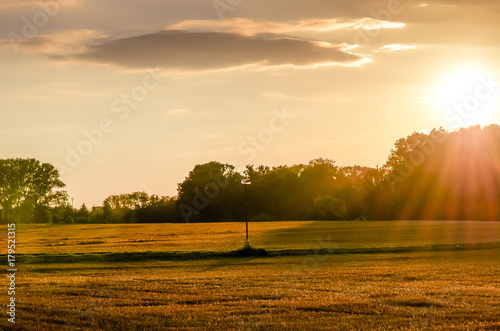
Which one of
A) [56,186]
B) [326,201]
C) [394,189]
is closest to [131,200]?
[56,186]

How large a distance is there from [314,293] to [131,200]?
410 feet

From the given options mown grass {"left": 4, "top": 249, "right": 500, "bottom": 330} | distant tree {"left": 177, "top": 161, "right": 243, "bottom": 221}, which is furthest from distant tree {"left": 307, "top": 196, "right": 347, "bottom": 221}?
mown grass {"left": 4, "top": 249, "right": 500, "bottom": 330}

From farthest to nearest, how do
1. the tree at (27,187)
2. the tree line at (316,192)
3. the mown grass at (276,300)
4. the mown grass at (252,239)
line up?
the tree at (27,187) < the tree line at (316,192) < the mown grass at (252,239) < the mown grass at (276,300)

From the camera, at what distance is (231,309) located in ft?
60.5

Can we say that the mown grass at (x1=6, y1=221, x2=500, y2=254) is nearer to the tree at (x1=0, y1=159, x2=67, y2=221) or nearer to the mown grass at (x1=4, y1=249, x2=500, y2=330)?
the mown grass at (x1=4, y1=249, x2=500, y2=330)

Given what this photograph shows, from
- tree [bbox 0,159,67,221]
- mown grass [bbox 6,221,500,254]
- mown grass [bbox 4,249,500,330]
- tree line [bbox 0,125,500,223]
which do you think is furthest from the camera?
tree [bbox 0,159,67,221]

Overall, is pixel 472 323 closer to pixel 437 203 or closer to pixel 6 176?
pixel 437 203

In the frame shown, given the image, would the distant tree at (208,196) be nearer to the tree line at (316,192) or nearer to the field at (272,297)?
the tree line at (316,192)

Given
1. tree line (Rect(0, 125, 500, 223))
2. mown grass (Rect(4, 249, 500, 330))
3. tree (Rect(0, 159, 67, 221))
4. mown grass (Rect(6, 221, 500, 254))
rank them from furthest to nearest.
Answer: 1. tree (Rect(0, 159, 67, 221))
2. tree line (Rect(0, 125, 500, 223))
3. mown grass (Rect(6, 221, 500, 254))
4. mown grass (Rect(4, 249, 500, 330))

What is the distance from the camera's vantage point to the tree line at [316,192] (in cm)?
10550

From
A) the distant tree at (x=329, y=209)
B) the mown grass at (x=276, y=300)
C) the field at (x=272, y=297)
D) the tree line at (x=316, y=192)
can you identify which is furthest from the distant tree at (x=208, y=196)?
the mown grass at (x=276, y=300)

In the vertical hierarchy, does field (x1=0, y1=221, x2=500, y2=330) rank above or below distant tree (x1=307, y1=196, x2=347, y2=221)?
below

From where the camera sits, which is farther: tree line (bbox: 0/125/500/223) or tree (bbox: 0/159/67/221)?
tree (bbox: 0/159/67/221)

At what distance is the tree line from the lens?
346 ft
